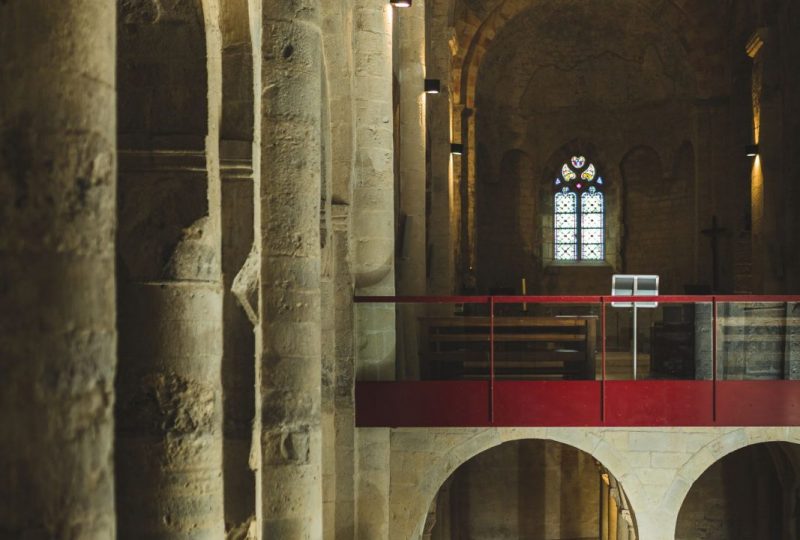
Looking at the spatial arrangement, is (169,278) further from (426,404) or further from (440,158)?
(440,158)

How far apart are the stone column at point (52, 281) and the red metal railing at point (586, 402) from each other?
7.61m

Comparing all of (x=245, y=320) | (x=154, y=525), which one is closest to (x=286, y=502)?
(x=245, y=320)

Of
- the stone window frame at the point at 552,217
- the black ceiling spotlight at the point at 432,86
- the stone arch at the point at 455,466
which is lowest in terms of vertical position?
the stone arch at the point at 455,466

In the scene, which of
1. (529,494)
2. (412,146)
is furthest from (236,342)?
(529,494)

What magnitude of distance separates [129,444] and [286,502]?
2086 millimetres

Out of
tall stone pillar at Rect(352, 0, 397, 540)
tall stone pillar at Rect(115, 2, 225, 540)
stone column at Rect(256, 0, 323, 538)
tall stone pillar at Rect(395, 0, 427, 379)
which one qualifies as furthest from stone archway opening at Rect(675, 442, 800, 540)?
tall stone pillar at Rect(115, 2, 225, 540)

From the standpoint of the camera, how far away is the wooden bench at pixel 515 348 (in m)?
11.2

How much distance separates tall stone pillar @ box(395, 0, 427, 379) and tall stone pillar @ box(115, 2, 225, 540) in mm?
8418

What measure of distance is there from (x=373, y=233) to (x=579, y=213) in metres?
16.3

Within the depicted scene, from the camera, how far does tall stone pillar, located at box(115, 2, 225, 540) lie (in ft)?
17.2

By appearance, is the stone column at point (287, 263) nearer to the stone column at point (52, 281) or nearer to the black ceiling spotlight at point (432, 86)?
the stone column at point (52, 281)

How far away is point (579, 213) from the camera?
2638 centimetres

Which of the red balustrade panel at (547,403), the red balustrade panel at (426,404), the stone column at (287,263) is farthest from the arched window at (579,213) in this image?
the stone column at (287,263)

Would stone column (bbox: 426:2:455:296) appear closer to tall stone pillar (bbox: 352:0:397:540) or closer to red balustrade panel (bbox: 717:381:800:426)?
tall stone pillar (bbox: 352:0:397:540)
